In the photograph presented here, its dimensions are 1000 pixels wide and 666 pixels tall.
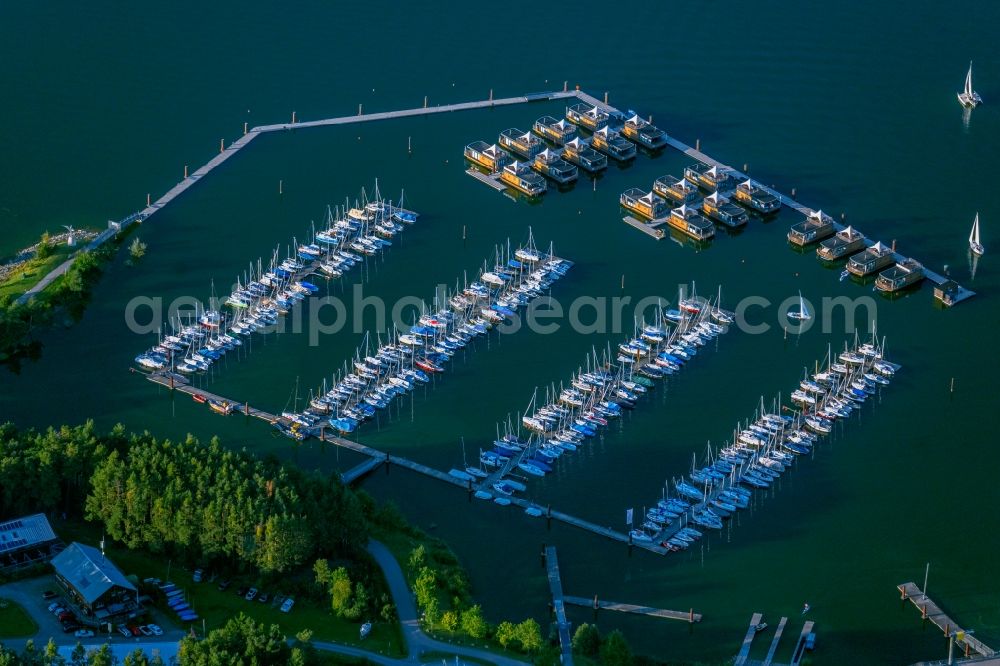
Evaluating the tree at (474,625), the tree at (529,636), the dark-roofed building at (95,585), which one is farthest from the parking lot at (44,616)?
the tree at (529,636)

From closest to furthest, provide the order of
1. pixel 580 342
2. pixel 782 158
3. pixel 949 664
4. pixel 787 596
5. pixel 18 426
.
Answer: pixel 949 664 < pixel 787 596 < pixel 18 426 < pixel 580 342 < pixel 782 158

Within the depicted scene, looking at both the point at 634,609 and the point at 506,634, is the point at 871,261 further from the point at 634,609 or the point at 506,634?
the point at 506,634

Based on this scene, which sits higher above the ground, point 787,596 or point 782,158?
point 782,158

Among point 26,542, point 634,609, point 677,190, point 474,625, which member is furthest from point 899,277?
point 26,542

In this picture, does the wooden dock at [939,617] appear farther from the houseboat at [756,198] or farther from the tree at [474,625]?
the houseboat at [756,198]

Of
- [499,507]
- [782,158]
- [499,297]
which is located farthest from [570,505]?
[782,158]

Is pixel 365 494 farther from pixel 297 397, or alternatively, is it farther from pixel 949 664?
pixel 949 664
